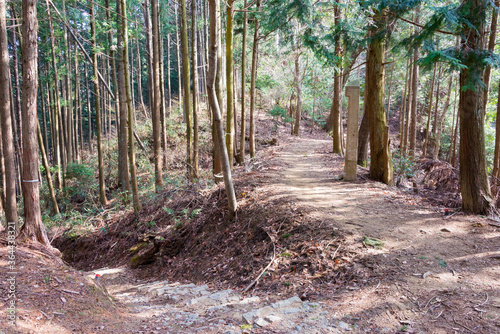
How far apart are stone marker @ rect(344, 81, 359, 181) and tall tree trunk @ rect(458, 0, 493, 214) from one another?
2.70 m

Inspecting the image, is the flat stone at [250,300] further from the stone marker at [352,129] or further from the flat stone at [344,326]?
the stone marker at [352,129]

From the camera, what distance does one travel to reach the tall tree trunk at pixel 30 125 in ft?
16.5

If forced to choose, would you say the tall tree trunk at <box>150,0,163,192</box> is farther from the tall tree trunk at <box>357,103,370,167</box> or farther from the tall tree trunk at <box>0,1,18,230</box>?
the tall tree trunk at <box>357,103,370,167</box>

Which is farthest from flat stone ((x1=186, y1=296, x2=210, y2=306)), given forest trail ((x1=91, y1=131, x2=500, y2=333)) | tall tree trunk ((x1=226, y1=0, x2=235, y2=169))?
tall tree trunk ((x1=226, y1=0, x2=235, y2=169))

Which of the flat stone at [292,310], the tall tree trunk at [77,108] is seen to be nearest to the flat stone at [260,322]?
the flat stone at [292,310]

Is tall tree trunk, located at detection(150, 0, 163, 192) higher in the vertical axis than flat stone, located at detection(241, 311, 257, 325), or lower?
higher

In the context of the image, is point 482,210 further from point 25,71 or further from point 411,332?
point 25,71

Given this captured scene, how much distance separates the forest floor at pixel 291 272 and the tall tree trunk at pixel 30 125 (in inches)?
25.8

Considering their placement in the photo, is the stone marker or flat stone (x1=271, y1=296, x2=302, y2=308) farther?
the stone marker

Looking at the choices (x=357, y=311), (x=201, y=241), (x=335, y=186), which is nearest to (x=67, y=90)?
(x=201, y=241)

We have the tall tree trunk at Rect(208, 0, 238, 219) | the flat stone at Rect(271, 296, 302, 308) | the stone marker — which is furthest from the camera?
the stone marker

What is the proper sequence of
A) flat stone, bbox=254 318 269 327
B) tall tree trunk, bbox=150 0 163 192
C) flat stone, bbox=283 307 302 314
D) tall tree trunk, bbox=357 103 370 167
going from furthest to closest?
tall tree trunk, bbox=357 103 370 167
tall tree trunk, bbox=150 0 163 192
flat stone, bbox=283 307 302 314
flat stone, bbox=254 318 269 327

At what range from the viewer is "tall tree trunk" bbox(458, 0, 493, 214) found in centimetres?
544

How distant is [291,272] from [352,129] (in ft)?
16.6
